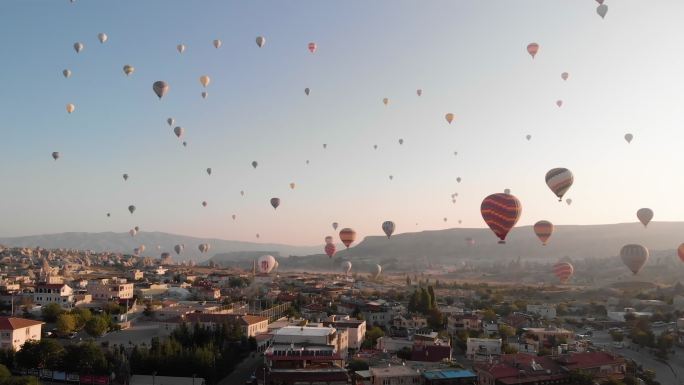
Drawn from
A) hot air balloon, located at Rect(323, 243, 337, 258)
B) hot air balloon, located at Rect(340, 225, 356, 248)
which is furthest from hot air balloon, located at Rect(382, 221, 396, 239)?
hot air balloon, located at Rect(323, 243, 337, 258)

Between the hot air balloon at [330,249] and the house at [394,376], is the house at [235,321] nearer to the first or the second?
the house at [394,376]

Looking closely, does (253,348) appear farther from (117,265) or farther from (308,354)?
(117,265)

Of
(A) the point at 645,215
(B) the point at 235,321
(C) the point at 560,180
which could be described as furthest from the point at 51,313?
(A) the point at 645,215

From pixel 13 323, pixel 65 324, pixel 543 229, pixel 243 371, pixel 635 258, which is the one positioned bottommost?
pixel 243 371

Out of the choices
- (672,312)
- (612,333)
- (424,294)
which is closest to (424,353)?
(424,294)

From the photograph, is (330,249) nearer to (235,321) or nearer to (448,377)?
(235,321)

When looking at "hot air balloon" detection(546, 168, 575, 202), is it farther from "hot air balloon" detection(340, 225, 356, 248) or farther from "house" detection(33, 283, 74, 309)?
"house" detection(33, 283, 74, 309)
